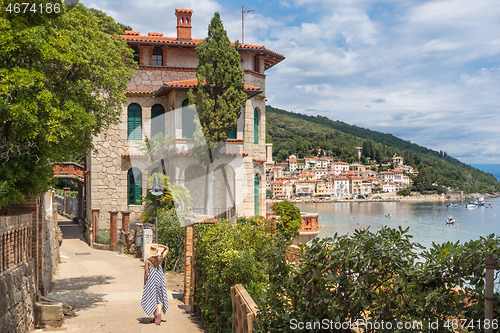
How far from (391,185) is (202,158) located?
16593 cm

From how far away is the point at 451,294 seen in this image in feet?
11.0

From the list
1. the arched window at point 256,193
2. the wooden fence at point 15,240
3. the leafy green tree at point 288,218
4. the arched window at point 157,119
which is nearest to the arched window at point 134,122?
the arched window at point 157,119

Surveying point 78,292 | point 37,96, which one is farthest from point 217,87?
point 37,96

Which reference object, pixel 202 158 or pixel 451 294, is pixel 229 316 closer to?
pixel 451 294

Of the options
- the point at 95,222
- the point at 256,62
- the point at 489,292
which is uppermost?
the point at 256,62

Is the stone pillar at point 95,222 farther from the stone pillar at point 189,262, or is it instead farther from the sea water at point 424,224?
the stone pillar at point 189,262

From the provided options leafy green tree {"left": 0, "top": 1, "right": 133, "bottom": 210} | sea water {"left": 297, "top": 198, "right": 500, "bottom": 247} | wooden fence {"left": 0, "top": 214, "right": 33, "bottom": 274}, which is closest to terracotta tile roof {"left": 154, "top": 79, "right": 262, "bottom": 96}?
sea water {"left": 297, "top": 198, "right": 500, "bottom": 247}

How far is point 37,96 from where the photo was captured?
841cm

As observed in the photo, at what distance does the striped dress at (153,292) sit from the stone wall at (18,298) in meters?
2.02

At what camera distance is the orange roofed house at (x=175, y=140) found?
2384 cm

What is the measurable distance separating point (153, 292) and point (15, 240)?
8.80 ft

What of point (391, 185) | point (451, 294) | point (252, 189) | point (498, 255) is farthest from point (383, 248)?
point (391, 185)

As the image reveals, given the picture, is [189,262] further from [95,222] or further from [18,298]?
[95,222]

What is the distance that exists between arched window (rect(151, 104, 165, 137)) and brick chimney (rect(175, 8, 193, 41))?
404 cm
